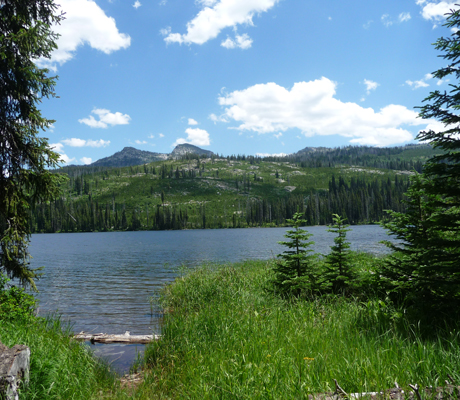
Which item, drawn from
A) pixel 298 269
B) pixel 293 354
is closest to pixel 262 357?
pixel 293 354

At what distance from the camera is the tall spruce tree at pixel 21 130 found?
9148mm

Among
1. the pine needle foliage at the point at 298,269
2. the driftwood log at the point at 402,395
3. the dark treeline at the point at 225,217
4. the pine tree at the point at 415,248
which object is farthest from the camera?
the dark treeline at the point at 225,217

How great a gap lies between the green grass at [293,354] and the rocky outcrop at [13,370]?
7.89 feet

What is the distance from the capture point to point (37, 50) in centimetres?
992

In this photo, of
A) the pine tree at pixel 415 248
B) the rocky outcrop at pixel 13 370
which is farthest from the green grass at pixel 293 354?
the rocky outcrop at pixel 13 370

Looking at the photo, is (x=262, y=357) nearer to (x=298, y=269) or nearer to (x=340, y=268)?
(x=298, y=269)

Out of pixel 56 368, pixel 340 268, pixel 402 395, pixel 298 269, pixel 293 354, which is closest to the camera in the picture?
pixel 402 395

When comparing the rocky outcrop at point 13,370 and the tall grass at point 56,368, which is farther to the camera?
the tall grass at point 56,368

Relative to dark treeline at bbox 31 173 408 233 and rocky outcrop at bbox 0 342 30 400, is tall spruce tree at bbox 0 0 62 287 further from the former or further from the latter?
dark treeline at bbox 31 173 408 233

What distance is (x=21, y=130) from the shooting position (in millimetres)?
9805

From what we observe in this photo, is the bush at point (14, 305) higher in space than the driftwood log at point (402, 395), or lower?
lower

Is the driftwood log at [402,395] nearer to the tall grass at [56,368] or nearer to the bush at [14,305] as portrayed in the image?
the tall grass at [56,368]

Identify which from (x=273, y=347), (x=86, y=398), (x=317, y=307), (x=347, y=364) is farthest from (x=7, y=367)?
(x=317, y=307)

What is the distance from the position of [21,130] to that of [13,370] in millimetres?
8549
